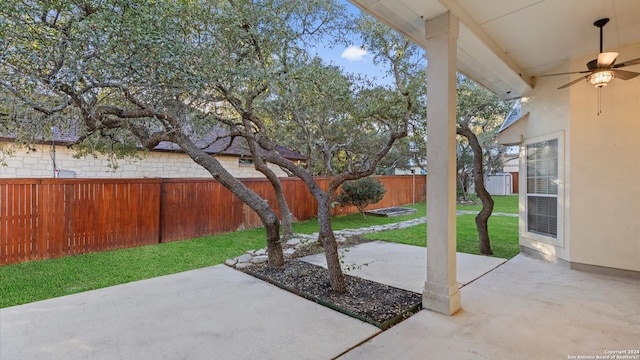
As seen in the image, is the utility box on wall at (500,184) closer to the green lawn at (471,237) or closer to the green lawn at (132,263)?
the green lawn at (471,237)

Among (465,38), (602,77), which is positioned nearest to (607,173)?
(602,77)

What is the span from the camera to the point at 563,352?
2428 mm

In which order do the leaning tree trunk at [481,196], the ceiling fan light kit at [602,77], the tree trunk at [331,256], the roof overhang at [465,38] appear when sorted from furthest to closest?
1. the leaning tree trunk at [481,196]
2. the tree trunk at [331,256]
3. the ceiling fan light kit at [602,77]
4. the roof overhang at [465,38]

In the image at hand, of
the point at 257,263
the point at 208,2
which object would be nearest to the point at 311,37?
the point at 208,2

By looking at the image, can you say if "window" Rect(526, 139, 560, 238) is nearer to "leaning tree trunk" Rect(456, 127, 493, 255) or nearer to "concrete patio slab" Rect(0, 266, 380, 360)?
"leaning tree trunk" Rect(456, 127, 493, 255)

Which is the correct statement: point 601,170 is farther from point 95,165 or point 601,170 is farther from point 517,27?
point 95,165

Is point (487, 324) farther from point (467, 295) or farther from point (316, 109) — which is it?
point (316, 109)

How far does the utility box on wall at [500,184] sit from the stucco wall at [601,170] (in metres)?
16.7

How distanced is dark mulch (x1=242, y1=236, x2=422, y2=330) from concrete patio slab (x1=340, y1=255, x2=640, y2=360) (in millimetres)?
202

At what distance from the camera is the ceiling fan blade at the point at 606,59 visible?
3.37 meters

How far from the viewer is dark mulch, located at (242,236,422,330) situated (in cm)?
312

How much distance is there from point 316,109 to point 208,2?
2.28 metres

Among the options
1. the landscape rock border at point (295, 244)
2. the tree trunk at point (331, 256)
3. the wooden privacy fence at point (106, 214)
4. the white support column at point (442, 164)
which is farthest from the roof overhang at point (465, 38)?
the wooden privacy fence at point (106, 214)

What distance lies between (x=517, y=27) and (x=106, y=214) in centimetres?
742
